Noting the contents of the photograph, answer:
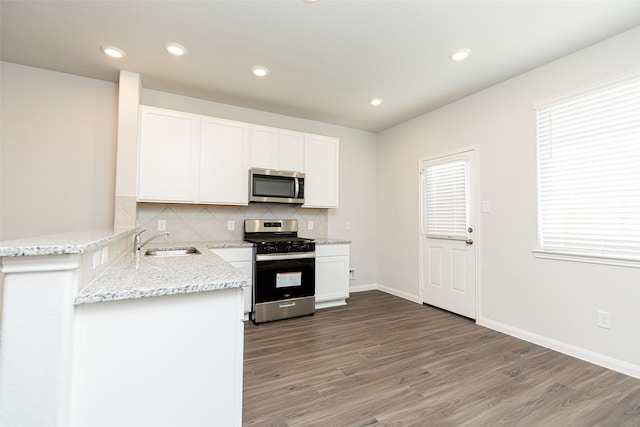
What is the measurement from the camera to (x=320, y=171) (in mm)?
4023

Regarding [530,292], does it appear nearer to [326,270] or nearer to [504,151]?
[504,151]

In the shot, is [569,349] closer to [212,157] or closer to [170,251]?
[170,251]

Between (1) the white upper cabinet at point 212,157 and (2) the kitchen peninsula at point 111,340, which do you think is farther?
(1) the white upper cabinet at point 212,157

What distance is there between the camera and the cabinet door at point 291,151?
374cm

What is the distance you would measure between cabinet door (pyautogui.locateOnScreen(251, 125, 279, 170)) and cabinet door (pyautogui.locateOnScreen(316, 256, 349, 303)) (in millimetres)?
1363

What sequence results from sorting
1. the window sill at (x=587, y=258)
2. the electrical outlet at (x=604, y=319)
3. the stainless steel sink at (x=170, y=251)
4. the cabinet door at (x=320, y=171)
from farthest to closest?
the cabinet door at (x=320, y=171), the stainless steel sink at (x=170, y=251), the electrical outlet at (x=604, y=319), the window sill at (x=587, y=258)

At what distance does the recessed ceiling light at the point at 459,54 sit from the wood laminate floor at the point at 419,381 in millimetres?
2627

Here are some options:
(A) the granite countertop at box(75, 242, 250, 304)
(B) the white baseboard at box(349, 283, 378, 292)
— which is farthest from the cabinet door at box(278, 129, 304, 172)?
(A) the granite countertop at box(75, 242, 250, 304)

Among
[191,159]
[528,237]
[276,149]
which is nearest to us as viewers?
[528,237]

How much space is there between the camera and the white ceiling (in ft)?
6.77

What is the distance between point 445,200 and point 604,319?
73.0 inches

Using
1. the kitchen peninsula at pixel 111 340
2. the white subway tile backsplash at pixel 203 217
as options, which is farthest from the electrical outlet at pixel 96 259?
the white subway tile backsplash at pixel 203 217

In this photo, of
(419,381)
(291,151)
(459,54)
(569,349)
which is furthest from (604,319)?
(291,151)

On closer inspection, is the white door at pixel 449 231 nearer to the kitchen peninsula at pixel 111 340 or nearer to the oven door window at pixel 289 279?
the oven door window at pixel 289 279
